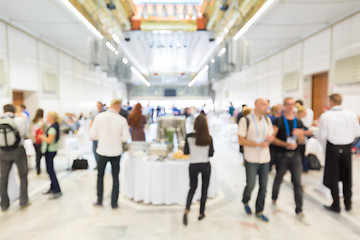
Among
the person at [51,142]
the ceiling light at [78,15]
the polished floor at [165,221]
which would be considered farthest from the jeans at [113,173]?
the ceiling light at [78,15]

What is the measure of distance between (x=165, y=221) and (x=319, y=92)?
866 cm

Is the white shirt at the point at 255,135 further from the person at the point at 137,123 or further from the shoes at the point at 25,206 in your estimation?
the shoes at the point at 25,206

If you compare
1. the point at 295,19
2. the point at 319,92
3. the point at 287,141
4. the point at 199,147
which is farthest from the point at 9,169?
the point at 319,92

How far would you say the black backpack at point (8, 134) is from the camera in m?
3.32

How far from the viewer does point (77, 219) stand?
3326mm

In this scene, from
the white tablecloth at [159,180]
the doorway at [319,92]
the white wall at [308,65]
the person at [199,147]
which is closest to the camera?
the person at [199,147]

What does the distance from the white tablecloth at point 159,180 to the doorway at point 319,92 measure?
7275 mm

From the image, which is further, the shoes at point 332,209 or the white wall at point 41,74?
the white wall at point 41,74

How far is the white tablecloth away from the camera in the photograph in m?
3.59

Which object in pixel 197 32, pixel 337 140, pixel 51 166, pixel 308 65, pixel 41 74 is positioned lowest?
pixel 51 166

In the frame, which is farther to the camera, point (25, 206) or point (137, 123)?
point (137, 123)

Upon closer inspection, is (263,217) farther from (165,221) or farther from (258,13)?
(258,13)

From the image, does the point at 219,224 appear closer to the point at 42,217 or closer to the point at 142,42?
the point at 42,217

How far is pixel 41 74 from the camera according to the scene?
9711 millimetres
